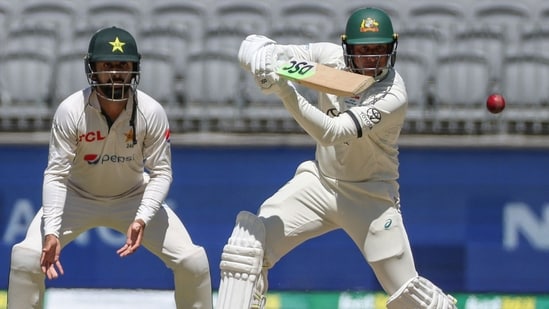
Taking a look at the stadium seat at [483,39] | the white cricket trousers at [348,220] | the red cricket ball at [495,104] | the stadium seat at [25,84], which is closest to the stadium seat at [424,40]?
the stadium seat at [483,39]

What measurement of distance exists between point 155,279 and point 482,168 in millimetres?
2091

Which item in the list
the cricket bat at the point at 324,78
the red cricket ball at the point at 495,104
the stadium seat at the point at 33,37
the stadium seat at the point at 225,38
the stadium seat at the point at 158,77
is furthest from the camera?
the stadium seat at the point at 33,37

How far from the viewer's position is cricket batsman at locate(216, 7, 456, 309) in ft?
15.8

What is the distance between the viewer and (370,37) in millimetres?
4969

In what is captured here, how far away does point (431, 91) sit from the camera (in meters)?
8.07

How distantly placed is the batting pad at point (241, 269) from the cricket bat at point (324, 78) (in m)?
0.67

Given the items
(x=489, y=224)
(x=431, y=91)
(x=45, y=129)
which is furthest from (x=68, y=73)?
(x=489, y=224)

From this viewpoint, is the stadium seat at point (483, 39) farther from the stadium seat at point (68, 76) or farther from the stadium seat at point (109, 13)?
the stadium seat at point (68, 76)

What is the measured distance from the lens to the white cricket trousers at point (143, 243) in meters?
5.00

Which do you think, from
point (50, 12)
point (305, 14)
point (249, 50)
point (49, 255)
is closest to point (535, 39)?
point (305, 14)

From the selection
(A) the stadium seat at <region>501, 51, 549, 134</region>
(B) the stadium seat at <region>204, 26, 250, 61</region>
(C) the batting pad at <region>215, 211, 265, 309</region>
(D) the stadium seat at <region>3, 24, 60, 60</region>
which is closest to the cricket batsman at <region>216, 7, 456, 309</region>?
(C) the batting pad at <region>215, 211, 265, 309</region>

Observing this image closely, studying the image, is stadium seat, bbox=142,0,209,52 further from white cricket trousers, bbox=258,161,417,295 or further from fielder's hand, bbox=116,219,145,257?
fielder's hand, bbox=116,219,145,257

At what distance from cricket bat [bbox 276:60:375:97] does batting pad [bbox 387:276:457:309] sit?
0.84 m

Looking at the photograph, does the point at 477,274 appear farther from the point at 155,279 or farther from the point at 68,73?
the point at 68,73
